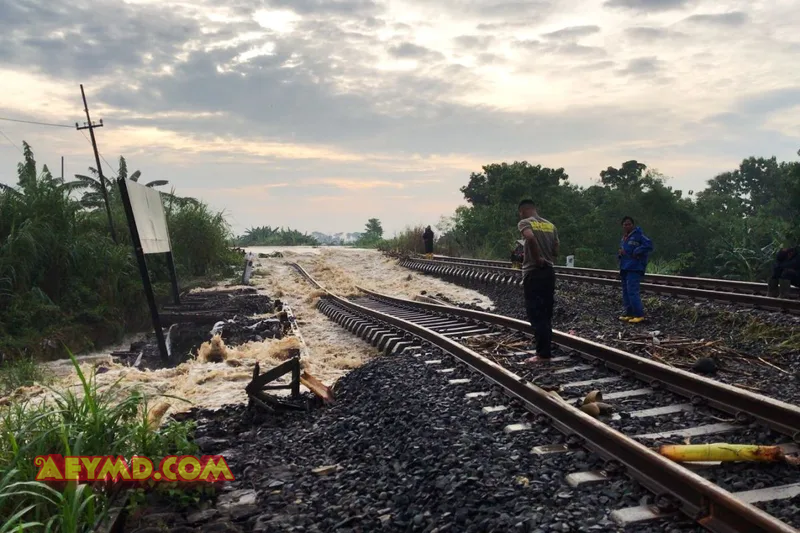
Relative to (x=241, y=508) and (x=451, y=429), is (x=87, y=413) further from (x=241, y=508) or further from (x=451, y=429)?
(x=451, y=429)

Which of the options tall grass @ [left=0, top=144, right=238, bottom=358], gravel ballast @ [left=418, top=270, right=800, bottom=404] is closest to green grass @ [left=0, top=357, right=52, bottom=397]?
tall grass @ [left=0, top=144, right=238, bottom=358]

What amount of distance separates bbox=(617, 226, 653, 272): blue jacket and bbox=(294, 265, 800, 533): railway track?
2270 mm

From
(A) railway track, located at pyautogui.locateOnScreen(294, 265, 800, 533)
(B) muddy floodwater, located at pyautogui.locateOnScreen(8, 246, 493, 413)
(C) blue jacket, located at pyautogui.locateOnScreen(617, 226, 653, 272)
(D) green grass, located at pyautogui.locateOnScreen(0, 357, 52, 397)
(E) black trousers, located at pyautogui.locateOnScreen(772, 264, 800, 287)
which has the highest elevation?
(C) blue jacket, located at pyautogui.locateOnScreen(617, 226, 653, 272)

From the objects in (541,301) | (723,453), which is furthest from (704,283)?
(723,453)

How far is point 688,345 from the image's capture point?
6.96 m

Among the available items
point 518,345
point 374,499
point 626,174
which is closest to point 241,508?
point 374,499

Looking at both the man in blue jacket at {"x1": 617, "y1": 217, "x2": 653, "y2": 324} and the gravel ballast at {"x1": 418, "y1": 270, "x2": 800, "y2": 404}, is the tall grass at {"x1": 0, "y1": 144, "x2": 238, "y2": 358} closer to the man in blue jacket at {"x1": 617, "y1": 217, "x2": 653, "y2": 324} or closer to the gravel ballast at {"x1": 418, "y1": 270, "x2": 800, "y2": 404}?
the gravel ballast at {"x1": 418, "y1": 270, "x2": 800, "y2": 404}

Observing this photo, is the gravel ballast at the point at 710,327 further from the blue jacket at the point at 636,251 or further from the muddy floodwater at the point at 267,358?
the muddy floodwater at the point at 267,358

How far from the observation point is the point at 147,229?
13039 mm

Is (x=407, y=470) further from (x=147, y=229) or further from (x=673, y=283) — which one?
(x=147, y=229)

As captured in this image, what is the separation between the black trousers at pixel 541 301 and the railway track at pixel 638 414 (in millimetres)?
287

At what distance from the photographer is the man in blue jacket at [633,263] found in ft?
30.7

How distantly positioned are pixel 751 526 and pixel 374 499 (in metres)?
2.02

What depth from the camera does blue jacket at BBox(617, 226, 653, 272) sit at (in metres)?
9.32
